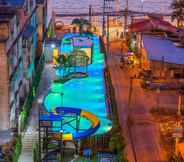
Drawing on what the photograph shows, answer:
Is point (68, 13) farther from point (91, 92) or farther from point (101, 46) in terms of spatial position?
point (91, 92)

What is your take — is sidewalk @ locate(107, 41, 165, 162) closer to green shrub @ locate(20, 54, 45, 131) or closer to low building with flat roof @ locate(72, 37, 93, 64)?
low building with flat roof @ locate(72, 37, 93, 64)

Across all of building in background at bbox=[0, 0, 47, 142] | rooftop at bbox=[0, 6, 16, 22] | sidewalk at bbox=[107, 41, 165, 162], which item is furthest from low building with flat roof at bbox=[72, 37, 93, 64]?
rooftop at bbox=[0, 6, 16, 22]

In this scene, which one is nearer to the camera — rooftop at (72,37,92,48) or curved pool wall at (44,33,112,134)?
curved pool wall at (44,33,112,134)

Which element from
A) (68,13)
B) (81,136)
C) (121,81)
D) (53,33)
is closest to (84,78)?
(121,81)

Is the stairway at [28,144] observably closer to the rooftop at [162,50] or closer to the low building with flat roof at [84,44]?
the rooftop at [162,50]

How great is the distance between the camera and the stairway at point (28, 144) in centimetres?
2973

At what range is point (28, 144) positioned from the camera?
102 ft

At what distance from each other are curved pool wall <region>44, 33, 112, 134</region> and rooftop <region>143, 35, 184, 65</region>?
3592 mm

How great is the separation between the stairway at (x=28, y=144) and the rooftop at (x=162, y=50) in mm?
13138

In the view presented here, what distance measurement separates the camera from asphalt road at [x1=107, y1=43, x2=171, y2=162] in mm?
31031

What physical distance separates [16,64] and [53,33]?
894 inches

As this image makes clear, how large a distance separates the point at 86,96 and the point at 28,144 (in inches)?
290

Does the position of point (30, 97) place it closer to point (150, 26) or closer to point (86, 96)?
point (86, 96)

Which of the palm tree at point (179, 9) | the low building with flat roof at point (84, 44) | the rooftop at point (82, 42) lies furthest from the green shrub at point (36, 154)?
the palm tree at point (179, 9)
